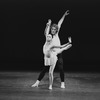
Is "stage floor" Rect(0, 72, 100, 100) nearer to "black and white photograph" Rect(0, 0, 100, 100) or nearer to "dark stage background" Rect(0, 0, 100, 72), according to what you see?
"black and white photograph" Rect(0, 0, 100, 100)

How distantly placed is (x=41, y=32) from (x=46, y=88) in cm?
315

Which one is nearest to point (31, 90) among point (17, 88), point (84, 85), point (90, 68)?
point (17, 88)

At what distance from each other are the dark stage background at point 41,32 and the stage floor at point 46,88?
2.92 feet

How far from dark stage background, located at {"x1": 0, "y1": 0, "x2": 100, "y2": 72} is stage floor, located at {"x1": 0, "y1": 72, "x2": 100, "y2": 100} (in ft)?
2.92

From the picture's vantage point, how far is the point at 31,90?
6.41 m

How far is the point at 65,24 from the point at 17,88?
321cm

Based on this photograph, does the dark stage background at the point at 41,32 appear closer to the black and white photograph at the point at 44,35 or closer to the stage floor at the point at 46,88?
the black and white photograph at the point at 44,35

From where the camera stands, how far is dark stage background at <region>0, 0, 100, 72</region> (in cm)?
915

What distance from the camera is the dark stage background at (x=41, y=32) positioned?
360 inches

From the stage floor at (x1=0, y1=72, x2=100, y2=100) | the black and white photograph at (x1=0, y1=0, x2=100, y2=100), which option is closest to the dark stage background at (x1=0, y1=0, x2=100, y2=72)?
the black and white photograph at (x1=0, y1=0, x2=100, y2=100)

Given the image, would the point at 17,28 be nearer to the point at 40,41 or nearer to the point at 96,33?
the point at 40,41

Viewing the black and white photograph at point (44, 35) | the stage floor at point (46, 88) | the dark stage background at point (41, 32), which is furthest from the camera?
the dark stage background at point (41, 32)

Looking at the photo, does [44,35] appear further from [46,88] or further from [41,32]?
[46,88]

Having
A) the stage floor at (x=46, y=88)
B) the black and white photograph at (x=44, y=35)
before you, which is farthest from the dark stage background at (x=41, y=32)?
the stage floor at (x=46, y=88)
